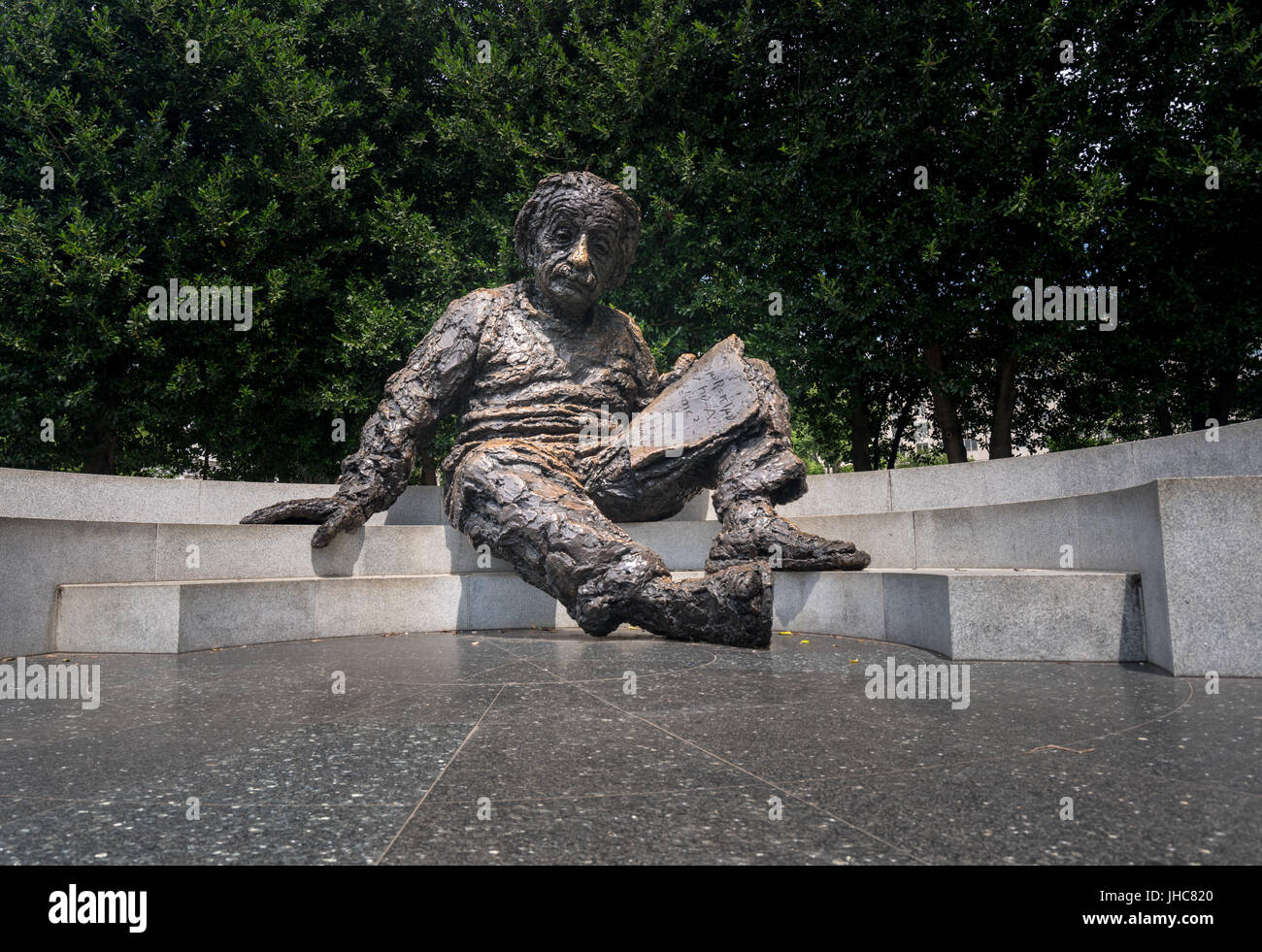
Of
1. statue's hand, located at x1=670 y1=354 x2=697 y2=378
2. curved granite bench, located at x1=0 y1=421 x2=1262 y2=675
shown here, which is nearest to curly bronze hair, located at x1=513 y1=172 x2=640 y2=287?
statue's hand, located at x1=670 y1=354 x2=697 y2=378

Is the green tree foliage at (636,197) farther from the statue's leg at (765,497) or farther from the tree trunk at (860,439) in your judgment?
the statue's leg at (765,497)

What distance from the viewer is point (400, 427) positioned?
17.7 ft

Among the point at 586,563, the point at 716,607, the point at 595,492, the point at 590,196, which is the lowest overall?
the point at 716,607

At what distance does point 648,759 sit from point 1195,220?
842 centimetres

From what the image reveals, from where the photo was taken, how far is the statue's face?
5391 mm

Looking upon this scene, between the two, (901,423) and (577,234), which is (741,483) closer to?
(577,234)

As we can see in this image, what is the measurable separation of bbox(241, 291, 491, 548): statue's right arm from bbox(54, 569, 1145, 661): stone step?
0.45 metres

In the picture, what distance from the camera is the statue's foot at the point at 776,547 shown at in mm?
4535

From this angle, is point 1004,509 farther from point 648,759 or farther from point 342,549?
point 342,549

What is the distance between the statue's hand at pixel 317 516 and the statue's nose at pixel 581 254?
2.26 m

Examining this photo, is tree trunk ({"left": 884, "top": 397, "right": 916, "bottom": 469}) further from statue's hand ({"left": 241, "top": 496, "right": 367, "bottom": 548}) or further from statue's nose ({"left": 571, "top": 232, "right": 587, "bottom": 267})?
statue's hand ({"left": 241, "top": 496, "right": 367, "bottom": 548})

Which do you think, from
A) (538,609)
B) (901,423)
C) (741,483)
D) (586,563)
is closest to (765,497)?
(741,483)

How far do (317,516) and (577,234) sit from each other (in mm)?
2638
